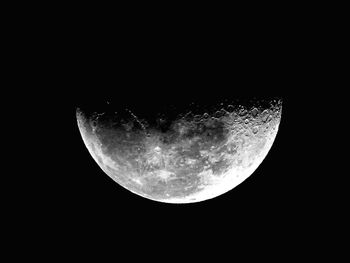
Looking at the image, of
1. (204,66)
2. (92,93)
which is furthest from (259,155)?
(92,93)

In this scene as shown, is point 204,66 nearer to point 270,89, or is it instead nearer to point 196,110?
point 196,110

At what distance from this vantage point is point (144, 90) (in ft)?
5.97

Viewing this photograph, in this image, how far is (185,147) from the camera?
1952mm

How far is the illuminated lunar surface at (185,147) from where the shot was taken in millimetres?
1927

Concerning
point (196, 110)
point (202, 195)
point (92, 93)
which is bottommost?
point (202, 195)

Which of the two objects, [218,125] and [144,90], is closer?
[144,90]

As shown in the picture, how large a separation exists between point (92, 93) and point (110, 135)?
11.7 inches

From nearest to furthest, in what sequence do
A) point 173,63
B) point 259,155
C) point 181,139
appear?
point 173,63 → point 181,139 → point 259,155

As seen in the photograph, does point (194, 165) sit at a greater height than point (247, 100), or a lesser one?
lesser

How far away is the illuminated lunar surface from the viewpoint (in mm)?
1927

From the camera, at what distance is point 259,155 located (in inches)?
88.0

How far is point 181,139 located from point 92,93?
0.65 metres

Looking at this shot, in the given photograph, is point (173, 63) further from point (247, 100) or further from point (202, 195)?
point (202, 195)

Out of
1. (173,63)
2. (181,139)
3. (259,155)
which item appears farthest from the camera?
(259,155)
